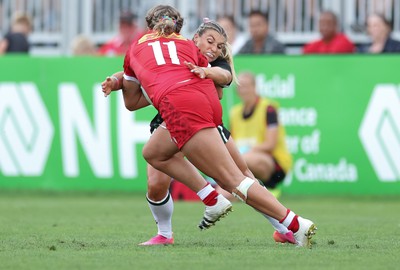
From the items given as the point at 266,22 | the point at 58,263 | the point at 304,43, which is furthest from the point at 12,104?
the point at 58,263

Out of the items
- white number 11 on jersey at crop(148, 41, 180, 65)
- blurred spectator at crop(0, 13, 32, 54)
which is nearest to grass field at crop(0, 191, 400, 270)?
white number 11 on jersey at crop(148, 41, 180, 65)

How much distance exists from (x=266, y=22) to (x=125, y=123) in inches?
114

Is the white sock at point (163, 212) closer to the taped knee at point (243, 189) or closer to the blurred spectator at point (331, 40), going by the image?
the taped knee at point (243, 189)

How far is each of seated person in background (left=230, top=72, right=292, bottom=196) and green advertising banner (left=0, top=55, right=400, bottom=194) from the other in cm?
42

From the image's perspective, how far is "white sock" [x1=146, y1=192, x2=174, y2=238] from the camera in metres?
8.95

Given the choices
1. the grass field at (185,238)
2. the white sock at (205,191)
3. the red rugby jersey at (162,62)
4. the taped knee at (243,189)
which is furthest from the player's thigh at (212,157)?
the grass field at (185,238)

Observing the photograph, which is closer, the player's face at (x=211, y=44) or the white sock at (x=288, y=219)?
the white sock at (x=288, y=219)

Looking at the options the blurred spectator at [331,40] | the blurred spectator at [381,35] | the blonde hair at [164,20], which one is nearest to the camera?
the blonde hair at [164,20]

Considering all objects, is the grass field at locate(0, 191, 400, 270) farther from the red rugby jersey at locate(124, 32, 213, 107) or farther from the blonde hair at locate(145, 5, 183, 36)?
the blonde hair at locate(145, 5, 183, 36)

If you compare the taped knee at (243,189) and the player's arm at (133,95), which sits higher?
the player's arm at (133,95)

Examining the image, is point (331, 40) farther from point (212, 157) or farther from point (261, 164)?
point (212, 157)

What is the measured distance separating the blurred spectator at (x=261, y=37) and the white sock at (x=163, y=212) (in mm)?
8486

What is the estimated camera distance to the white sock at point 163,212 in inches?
352

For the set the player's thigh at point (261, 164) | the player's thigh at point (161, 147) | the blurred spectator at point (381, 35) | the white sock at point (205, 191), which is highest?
the player's thigh at point (161, 147)
